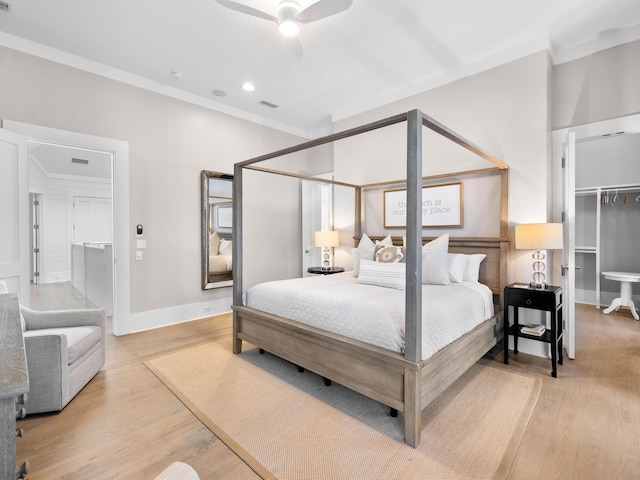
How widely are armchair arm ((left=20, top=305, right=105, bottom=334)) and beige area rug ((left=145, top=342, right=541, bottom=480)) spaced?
666 millimetres

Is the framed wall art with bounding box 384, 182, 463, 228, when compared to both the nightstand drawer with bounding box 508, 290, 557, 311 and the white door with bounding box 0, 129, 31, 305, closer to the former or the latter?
the nightstand drawer with bounding box 508, 290, 557, 311

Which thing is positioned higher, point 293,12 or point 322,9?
point 293,12

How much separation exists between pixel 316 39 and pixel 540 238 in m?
2.90

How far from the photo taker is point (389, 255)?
12.0 ft

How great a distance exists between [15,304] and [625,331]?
18.4ft

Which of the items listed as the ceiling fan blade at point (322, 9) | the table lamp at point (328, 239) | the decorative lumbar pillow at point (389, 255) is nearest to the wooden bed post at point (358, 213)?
the table lamp at point (328, 239)

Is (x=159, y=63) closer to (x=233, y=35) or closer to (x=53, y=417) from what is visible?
(x=233, y=35)

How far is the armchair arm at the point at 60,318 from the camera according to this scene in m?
2.59

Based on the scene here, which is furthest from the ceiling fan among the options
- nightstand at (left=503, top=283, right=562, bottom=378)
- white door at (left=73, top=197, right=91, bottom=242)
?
white door at (left=73, top=197, right=91, bottom=242)

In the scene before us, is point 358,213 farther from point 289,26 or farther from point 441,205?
point 289,26

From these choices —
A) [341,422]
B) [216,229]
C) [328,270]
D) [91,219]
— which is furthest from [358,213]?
[91,219]

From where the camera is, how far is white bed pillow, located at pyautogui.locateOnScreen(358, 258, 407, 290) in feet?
10.1

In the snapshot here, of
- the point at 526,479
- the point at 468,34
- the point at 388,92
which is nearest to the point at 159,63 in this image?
the point at 388,92

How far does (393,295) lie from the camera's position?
268cm
